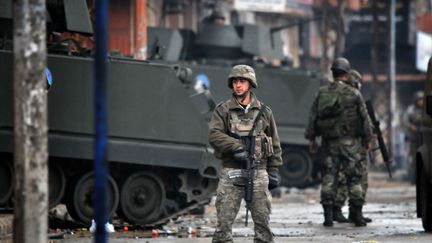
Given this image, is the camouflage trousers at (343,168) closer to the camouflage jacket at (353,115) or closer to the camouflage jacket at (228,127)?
the camouflage jacket at (353,115)

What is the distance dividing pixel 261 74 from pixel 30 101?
16.6m

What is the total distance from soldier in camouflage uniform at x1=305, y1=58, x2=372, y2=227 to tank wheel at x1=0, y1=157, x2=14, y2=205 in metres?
3.25

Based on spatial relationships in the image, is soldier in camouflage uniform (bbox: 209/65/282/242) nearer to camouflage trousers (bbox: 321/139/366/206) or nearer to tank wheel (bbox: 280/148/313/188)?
camouflage trousers (bbox: 321/139/366/206)

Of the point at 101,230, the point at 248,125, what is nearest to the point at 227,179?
the point at 248,125

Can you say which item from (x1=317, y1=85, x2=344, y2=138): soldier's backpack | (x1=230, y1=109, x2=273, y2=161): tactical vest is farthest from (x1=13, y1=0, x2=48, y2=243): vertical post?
(x1=317, y1=85, x2=344, y2=138): soldier's backpack

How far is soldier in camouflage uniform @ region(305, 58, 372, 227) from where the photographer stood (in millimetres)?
14414

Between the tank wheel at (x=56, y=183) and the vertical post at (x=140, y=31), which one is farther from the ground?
the vertical post at (x=140, y=31)

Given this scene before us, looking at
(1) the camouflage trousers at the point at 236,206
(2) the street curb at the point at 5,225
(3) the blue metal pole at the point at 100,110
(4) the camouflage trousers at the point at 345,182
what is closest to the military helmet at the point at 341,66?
(4) the camouflage trousers at the point at 345,182

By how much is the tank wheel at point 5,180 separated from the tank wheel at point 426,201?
4.36 m

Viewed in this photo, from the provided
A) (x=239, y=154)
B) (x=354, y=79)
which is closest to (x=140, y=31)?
(x=354, y=79)

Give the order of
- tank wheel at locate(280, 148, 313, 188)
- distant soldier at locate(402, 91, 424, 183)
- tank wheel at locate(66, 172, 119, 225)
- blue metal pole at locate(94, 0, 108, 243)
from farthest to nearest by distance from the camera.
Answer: distant soldier at locate(402, 91, 424, 183) < tank wheel at locate(280, 148, 313, 188) < tank wheel at locate(66, 172, 119, 225) < blue metal pole at locate(94, 0, 108, 243)

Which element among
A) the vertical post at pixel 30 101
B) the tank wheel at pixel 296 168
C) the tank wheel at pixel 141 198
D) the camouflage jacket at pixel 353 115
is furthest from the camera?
the tank wheel at pixel 296 168

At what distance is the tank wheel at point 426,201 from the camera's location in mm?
12906

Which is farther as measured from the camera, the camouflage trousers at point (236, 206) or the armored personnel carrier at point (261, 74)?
the armored personnel carrier at point (261, 74)
